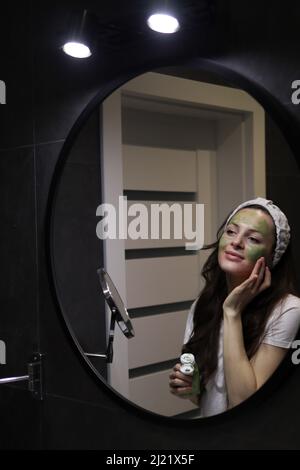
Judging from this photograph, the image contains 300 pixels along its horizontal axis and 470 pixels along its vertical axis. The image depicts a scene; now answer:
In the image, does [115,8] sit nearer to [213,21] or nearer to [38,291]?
[213,21]

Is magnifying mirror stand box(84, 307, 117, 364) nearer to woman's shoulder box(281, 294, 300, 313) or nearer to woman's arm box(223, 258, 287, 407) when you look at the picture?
woman's arm box(223, 258, 287, 407)

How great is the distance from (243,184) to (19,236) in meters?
0.67

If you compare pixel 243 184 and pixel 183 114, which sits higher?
pixel 183 114

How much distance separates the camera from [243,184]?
103 cm

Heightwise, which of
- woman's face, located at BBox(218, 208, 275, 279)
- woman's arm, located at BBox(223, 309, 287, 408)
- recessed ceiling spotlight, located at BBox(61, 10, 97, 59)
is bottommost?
woman's arm, located at BBox(223, 309, 287, 408)

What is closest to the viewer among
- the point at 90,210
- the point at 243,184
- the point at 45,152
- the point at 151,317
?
the point at 243,184

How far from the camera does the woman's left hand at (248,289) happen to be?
999mm

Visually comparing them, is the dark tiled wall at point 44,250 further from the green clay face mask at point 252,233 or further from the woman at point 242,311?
the green clay face mask at point 252,233

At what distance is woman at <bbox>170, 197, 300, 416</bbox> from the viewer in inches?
38.5

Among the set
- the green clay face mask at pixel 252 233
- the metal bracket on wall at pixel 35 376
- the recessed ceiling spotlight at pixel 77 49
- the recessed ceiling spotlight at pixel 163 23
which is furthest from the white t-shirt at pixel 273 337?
the recessed ceiling spotlight at pixel 77 49

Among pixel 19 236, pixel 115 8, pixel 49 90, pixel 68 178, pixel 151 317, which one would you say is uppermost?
pixel 115 8

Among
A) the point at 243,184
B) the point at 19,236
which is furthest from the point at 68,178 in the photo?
A: the point at 243,184

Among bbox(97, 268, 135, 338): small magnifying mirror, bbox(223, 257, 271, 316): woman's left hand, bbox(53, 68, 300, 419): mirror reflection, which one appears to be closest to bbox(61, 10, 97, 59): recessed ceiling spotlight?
bbox(53, 68, 300, 419): mirror reflection

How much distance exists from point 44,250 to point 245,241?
564 millimetres
